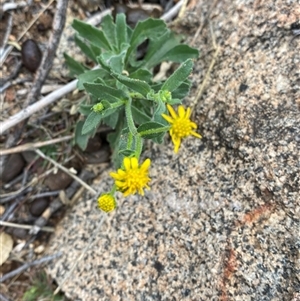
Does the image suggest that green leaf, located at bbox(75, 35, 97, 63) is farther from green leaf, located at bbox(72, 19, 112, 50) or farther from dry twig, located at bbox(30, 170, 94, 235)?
dry twig, located at bbox(30, 170, 94, 235)

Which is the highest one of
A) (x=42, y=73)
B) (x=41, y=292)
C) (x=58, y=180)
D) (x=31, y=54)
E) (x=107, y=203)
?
(x=31, y=54)

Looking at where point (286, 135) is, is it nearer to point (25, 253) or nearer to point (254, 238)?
point (254, 238)

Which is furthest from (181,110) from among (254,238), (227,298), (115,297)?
(115,297)

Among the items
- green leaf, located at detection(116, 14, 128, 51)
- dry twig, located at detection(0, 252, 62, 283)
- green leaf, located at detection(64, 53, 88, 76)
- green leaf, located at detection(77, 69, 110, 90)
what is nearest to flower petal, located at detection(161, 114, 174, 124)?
green leaf, located at detection(77, 69, 110, 90)

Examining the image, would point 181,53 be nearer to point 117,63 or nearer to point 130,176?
point 117,63

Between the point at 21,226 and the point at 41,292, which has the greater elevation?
the point at 21,226

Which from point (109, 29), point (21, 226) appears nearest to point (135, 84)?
point (109, 29)
